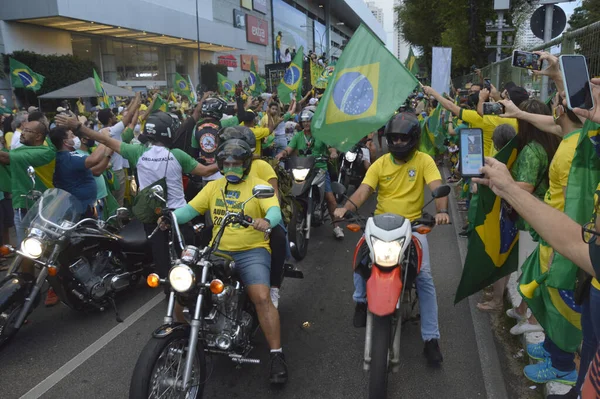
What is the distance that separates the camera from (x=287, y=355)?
13.4 ft

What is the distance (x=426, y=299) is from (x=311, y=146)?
4081 millimetres

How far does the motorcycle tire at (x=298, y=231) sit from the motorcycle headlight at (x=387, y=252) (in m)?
2.57

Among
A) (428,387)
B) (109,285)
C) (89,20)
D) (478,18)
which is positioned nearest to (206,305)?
(428,387)

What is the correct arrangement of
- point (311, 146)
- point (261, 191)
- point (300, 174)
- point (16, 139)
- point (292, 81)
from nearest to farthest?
point (261, 191)
point (300, 174)
point (16, 139)
point (311, 146)
point (292, 81)

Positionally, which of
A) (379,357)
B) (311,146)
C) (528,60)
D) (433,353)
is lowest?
(433,353)

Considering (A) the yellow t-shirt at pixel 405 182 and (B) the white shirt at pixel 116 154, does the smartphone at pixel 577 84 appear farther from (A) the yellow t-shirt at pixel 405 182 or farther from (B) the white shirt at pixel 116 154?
(B) the white shirt at pixel 116 154

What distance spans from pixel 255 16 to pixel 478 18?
32.1m

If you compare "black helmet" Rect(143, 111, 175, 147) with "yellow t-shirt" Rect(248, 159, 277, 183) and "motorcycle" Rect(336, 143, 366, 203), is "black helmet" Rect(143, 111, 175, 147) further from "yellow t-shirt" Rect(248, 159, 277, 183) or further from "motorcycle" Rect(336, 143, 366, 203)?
"motorcycle" Rect(336, 143, 366, 203)

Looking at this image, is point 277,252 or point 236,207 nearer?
point 236,207

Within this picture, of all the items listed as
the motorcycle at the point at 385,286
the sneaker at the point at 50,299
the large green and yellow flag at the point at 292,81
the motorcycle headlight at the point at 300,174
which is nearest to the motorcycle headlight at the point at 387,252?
the motorcycle at the point at 385,286

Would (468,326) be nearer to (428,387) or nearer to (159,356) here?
(428,387)

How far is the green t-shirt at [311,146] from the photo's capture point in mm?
7377

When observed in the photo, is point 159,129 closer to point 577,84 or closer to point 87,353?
point 87,353

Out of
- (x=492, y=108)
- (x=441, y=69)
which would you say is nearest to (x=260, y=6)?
(x=441, y=69)
